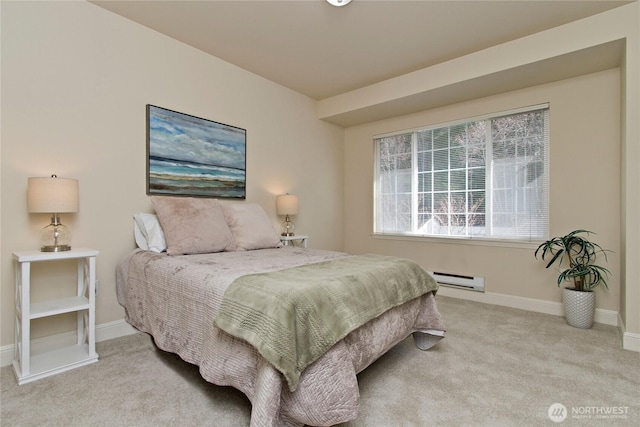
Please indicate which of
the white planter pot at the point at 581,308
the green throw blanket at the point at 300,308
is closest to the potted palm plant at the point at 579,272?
the white planter pot at the point at 581,308

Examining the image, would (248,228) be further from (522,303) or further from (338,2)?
(522,303)

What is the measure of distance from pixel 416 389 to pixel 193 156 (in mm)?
2628

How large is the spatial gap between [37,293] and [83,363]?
0.61 meters

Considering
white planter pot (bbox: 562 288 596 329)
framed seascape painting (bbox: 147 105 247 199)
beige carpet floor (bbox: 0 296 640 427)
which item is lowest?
beige carpet floor (bbox: 0 296 640 427)

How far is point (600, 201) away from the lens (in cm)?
289

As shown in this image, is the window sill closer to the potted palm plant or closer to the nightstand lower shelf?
the potted palm plant

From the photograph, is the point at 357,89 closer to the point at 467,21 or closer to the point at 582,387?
the point at 467,21

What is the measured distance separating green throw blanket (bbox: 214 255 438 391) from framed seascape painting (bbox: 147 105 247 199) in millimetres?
1678

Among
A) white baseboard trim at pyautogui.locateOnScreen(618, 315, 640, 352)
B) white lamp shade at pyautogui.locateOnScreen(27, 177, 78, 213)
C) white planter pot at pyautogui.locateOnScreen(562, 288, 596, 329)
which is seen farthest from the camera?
white planter pot at pyautogui.locateOnScreen(562, 288, 596, 329)

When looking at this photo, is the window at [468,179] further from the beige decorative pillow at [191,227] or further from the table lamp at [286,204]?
the beige decorative pillow at [191,227]

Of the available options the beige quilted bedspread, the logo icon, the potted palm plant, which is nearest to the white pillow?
the beige quilted bedspread

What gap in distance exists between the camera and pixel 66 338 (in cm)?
226

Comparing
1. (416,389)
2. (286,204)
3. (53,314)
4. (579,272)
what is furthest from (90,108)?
(579,272)

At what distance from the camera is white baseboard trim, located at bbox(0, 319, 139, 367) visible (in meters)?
2.03
